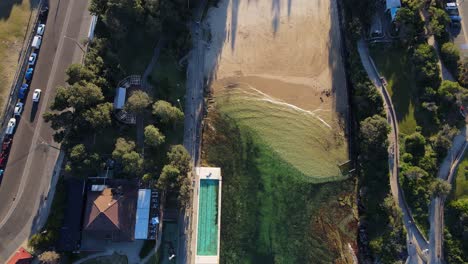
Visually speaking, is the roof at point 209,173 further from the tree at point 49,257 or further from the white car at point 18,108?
the white car at point 18,108

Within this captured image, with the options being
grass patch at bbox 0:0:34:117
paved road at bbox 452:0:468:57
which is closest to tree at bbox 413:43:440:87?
paved road at bbox 452:0:468:57

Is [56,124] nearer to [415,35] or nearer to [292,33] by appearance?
[292,33]

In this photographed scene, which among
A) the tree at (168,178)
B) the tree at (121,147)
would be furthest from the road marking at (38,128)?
the tree at (168,178)

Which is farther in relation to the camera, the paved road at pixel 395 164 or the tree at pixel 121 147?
the paved road at pixel 395 164

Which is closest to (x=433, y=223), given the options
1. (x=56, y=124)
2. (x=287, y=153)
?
(x=287, y=153)

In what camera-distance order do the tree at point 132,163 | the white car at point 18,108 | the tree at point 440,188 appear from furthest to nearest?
the white car at point 18,108, the tree at point 440,188, the tree at point 132,163

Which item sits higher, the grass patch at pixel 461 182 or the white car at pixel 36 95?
the white car at pixel 36 95
